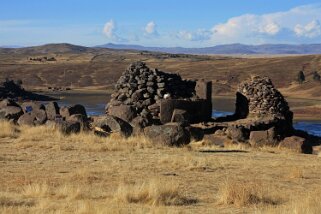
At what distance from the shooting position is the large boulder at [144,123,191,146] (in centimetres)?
1919

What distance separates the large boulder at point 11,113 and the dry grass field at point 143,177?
4211 millimetres

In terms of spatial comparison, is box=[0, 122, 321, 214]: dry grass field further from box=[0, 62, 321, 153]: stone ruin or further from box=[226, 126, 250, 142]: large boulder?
box=[226, 126, 250, 142]: large boulder

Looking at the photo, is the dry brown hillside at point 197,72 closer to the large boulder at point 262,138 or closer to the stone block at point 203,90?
the stone block at point 203,90

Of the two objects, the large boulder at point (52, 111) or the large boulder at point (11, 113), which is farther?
the large boulder at point (11, 113)

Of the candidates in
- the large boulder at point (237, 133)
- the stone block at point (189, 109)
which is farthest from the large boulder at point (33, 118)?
the large boulder at point (237, 133)

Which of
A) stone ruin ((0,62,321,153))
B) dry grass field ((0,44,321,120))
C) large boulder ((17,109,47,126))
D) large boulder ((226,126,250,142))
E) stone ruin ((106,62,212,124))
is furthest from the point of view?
dry grass field ((0,44,321,120))

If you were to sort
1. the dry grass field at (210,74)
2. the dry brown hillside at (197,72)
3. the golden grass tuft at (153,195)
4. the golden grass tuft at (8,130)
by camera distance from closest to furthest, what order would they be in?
the golden grass tuft at (153,195), the golden grass tuft at (8,130), the dry grass field at (210,74), the dry brown hillside at (197,72)

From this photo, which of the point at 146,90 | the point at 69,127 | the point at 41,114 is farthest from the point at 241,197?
the point at 146,90

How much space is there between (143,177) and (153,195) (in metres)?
2.79

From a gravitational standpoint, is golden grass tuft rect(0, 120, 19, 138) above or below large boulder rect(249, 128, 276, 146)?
above

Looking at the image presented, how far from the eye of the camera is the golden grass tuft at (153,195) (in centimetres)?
1040

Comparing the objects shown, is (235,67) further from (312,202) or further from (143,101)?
(312,202)

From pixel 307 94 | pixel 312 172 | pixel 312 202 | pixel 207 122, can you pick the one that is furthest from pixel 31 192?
pixel 307 94

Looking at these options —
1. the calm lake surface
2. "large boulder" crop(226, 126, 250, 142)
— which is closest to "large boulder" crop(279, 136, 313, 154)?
"large boulder" crop(226, 126, 250, 142)
